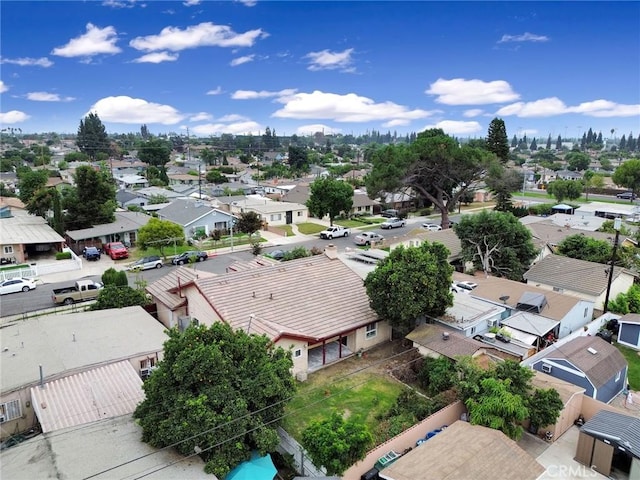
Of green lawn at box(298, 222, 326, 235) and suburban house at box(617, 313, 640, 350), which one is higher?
green lawn at box(298, 222, 326, 235)

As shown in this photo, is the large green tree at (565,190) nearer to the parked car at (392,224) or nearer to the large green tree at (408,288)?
the parked car at (392,224)

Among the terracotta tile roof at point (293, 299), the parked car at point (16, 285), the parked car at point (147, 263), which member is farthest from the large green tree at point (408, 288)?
the parked car at point (16, 285)

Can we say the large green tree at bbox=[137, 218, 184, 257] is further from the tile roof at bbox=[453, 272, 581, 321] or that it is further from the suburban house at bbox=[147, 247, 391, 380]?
the tile roof at bbox=[453, 272, 581, 321]

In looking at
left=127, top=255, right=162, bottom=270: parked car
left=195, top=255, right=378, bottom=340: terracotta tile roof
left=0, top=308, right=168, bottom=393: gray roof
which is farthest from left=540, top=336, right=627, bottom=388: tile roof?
left=127, top=255, right=162, bottom=270: parked car

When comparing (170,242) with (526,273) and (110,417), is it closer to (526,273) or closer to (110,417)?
(110,417)

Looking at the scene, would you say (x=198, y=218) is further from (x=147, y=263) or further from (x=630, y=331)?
(x=630, y=331)

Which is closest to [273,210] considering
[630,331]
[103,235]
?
[103,235]
